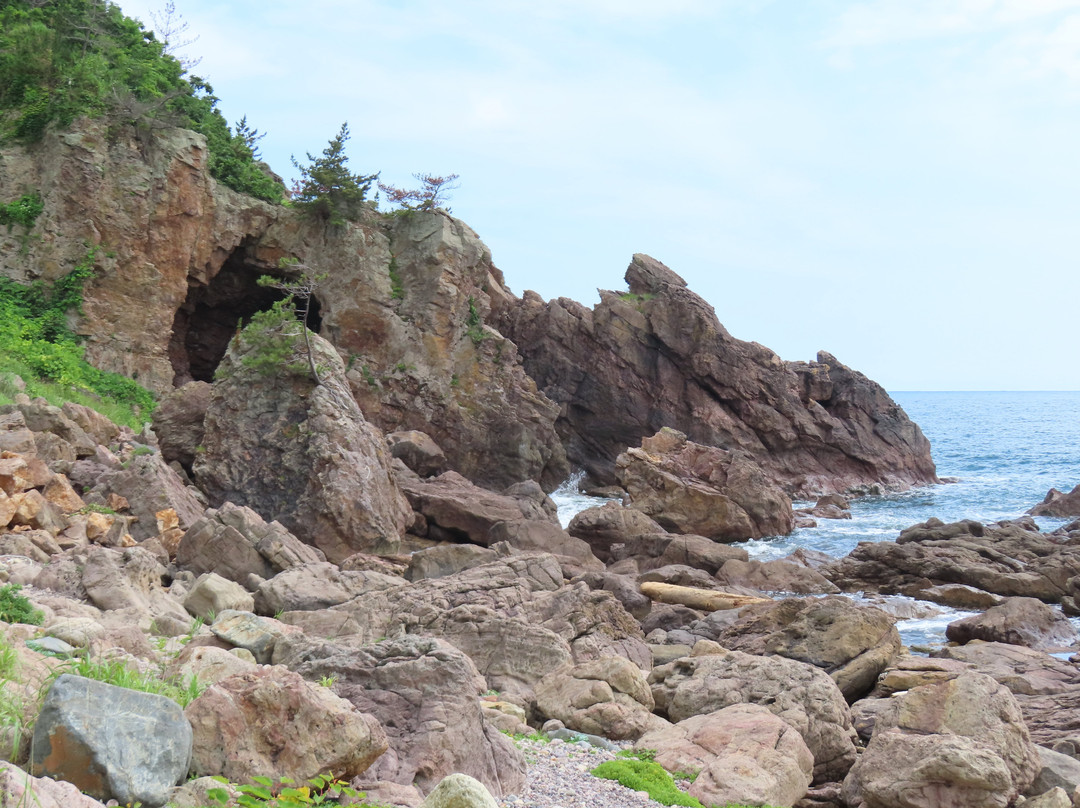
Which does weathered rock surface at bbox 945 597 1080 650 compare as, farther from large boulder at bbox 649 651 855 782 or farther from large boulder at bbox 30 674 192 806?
large boulder at bbox 30 674 192 806

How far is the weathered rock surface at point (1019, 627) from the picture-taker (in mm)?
18594

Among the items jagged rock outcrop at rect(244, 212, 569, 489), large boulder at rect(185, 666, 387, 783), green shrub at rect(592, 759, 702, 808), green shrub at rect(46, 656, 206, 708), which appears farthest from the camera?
jagged rock outcrop at rect(244, 212, 569, 489)

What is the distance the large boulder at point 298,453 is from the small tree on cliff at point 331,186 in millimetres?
12591

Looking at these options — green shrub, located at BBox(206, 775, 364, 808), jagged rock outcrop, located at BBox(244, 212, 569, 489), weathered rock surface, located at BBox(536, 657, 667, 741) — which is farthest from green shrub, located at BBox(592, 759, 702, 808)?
jagged rock outcrop, located at BBox(244, 212, 569, 489)

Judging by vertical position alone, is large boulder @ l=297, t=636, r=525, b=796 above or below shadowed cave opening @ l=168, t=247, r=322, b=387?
below

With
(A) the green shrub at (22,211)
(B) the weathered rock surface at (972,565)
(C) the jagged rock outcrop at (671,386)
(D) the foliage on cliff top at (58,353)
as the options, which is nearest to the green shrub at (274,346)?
(D) the foliage on cliff top at (58,353)

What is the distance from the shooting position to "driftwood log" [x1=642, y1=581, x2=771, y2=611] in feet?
69.7

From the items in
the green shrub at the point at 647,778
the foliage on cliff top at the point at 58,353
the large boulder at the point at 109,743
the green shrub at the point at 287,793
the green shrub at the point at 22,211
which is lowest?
the green shrub at the point at 647,778

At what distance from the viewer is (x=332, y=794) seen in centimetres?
583

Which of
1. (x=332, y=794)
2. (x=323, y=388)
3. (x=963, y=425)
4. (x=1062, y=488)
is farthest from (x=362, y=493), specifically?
(x=963, y=425)

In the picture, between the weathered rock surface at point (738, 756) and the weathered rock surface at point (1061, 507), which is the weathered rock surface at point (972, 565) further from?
the weathered rock surface at point (738, 756)

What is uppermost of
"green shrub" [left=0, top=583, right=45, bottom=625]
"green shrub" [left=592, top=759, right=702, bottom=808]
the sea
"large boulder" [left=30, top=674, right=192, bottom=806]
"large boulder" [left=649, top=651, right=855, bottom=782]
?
"large boulder" [left=30, top=674, right=192, bottom=806]

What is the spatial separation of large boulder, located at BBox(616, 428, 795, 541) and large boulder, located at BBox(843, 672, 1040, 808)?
2376 cm

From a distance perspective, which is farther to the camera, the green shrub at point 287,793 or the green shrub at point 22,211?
the green shrub at point 22,211
